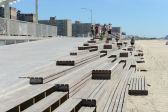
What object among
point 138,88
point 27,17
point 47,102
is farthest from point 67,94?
point 27,17

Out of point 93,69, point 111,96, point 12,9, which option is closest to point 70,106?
point 111,96

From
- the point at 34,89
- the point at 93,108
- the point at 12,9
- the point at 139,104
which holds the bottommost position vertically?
the point at 139,104

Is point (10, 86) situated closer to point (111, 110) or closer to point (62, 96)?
point (62, 96)

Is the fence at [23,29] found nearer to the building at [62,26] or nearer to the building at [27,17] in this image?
the building at [27,17]

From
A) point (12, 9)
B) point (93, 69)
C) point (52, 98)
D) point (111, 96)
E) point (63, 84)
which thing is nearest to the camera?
point (52, 98)

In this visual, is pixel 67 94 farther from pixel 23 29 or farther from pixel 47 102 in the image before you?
pixel 23 29

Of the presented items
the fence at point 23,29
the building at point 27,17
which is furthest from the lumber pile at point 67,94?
the building at point 27,17

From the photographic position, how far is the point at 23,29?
21531 mm

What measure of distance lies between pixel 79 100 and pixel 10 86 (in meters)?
1.56

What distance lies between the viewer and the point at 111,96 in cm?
712

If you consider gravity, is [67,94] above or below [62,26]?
below

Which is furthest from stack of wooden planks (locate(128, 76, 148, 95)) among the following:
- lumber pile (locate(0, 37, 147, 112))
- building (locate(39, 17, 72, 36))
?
building (locate(39, 17, 72, 36))

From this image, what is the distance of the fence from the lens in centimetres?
1862

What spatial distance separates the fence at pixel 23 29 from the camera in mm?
18625
